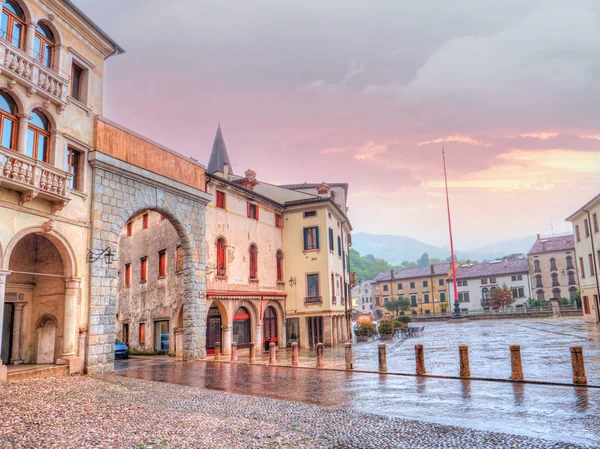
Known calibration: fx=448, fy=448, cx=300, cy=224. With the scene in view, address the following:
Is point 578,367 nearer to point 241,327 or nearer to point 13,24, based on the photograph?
point 13,24

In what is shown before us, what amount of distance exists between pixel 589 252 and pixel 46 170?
4227cm

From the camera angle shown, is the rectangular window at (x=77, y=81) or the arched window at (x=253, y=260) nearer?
the rectangular window at (x=77, y=81)

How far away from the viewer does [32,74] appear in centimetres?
1355

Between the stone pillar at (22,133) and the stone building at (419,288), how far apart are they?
79.4 meters

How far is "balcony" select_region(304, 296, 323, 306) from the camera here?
30797 millimetres

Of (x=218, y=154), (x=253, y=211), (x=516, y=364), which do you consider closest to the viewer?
(x=516, y=364)

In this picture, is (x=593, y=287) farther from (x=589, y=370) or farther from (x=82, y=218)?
(x=82, y=218)

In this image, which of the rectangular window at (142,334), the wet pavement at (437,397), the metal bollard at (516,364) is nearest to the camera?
the wet pavement at (437,397)

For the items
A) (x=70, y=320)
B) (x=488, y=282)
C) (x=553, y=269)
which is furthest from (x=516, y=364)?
(x=488, y=282)

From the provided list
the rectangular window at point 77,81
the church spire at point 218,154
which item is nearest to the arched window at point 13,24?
the rectangular window at point 77,81

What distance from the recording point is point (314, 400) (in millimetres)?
10875

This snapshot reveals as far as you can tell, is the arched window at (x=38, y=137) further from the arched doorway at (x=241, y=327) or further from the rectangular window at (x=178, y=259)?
the arched doorway at (x=241, y=327)

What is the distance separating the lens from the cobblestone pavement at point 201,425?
6832 mm

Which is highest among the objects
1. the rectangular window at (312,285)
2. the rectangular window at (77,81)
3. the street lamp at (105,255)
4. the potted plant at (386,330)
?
the rectangular window at (77,81)
